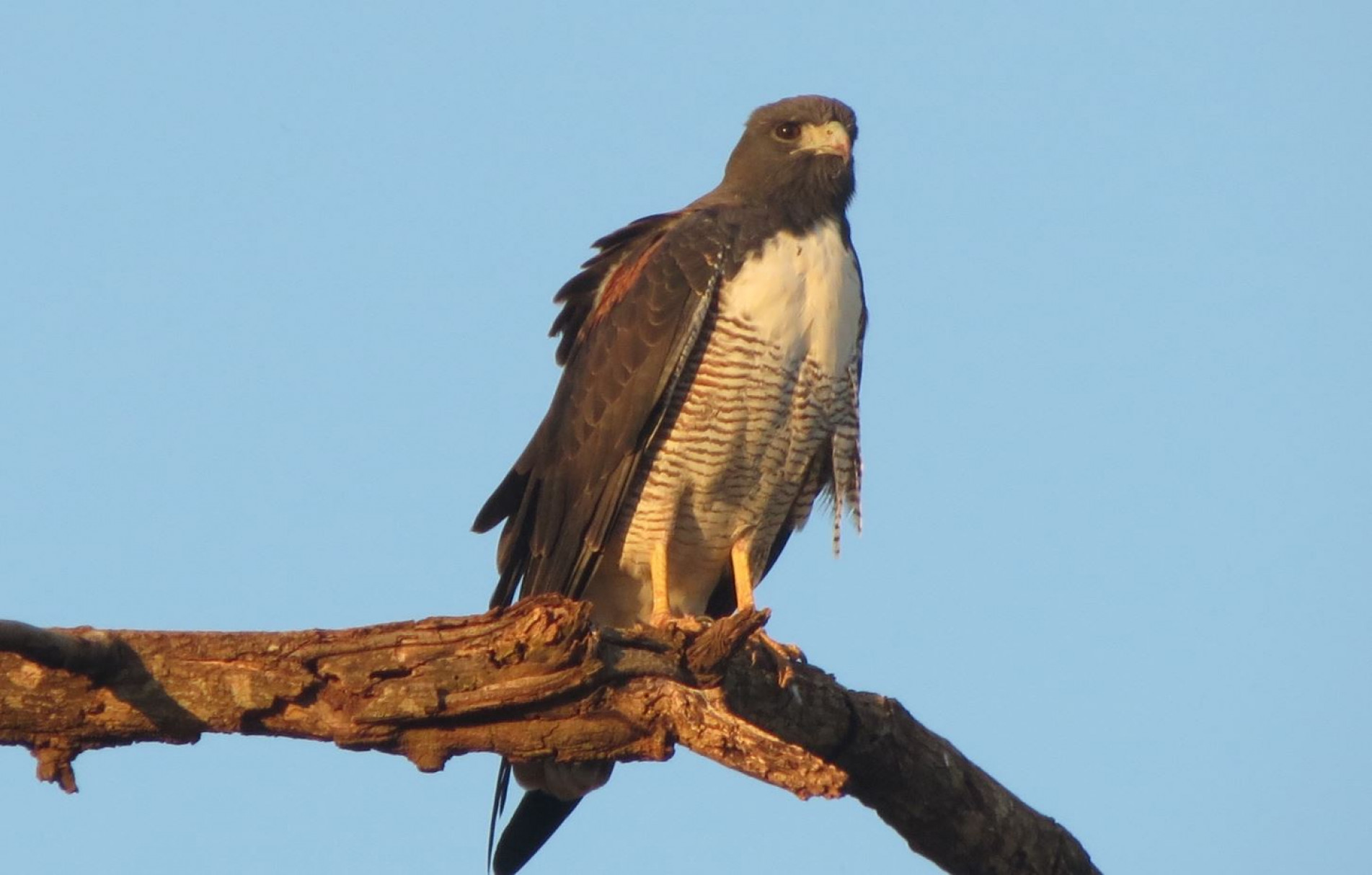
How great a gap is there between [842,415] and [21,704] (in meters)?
3.82

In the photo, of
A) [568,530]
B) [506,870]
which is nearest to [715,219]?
[568,530]

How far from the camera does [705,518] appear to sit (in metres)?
7.40

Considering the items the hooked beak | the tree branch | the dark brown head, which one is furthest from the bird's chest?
the tree branch

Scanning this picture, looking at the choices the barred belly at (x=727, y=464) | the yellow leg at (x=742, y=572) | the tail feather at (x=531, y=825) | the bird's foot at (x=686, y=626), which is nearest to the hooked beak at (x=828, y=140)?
the barred belly at (x=727, y=464)

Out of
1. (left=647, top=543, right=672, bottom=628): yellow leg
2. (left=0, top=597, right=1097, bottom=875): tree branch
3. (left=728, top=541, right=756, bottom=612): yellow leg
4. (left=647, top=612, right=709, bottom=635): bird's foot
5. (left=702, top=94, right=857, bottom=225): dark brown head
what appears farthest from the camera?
(left=702, top=94, right=857, bottom=225): dark brown head

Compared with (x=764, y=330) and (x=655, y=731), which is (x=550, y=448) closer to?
(x=764, y=330)

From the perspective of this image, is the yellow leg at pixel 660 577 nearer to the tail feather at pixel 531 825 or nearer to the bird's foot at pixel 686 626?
the tail feather at pixel 531 825

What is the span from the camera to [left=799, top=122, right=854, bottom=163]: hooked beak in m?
7.92

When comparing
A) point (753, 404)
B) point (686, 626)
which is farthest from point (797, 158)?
point (686, 626)

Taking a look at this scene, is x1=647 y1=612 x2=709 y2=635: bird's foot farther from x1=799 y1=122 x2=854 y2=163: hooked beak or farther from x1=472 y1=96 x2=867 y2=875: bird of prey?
x1=799 y1=122 x2=854 y2=163: hooked beak

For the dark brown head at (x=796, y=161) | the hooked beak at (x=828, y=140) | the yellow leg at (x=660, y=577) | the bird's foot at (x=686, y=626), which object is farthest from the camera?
the hooked beak at (x=828, y=140)

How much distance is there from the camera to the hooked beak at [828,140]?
7922mm

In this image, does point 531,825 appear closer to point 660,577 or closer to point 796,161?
point 660,577

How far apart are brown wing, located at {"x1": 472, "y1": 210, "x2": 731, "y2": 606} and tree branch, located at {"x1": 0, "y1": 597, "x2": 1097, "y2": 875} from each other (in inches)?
75.6
